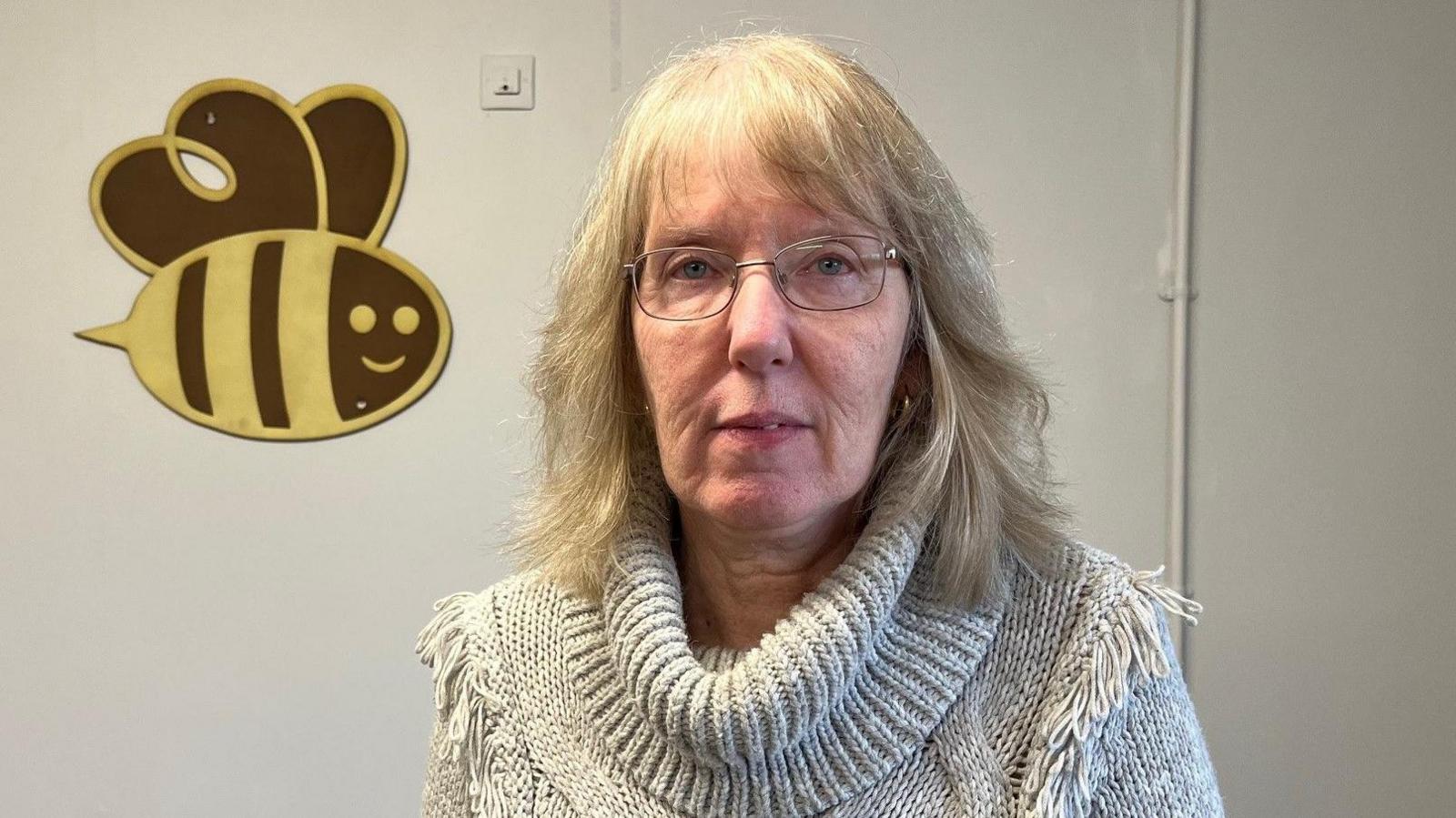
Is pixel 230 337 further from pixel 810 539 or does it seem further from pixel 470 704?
pixel 810 539

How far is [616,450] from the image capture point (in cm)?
108

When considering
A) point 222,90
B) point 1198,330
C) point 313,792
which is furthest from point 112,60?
point 1198,330

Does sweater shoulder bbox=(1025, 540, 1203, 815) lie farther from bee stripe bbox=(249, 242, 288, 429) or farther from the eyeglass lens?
bee stripe bbox=(249, 242, 288, 429)

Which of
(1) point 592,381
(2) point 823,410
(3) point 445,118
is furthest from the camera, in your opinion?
(3) point 445,118

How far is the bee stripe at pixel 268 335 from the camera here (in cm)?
207

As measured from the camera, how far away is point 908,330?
3.23 feet

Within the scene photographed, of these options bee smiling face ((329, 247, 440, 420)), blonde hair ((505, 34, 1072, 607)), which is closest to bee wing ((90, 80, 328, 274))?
bee smiling face ((329, 247, 440, 420))

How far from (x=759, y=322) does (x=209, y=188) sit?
155cm

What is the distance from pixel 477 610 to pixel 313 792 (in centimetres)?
121

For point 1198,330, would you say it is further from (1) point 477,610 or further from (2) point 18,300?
(2) point 18,300

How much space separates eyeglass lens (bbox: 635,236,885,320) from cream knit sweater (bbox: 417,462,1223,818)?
0.18 meters

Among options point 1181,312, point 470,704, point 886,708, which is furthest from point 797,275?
point 1181,312

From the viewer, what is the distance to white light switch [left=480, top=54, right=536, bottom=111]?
202 centimetres

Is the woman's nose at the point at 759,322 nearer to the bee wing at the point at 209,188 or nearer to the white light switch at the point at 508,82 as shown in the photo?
the white light switch at the point at 508,82
